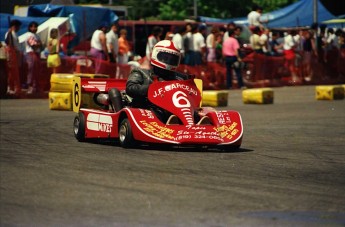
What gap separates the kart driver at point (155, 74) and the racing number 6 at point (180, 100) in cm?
41

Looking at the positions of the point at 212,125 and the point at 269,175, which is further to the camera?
the point at 212,125

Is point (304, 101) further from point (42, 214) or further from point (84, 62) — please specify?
point (42, 214)

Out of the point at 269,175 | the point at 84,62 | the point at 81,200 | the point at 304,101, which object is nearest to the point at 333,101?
the point at 304,101

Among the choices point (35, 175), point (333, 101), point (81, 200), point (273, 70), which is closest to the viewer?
point (81, 200)

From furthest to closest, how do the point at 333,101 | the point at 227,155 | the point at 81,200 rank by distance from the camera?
1. the point at 333,101
2. the point at 227,155
3. the point at 81,200

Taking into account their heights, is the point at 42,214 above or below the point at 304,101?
above

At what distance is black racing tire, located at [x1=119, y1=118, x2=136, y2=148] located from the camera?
11.8m

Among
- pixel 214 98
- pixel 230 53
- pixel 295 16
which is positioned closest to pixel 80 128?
pixel 214 98

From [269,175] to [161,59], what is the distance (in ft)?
10.9

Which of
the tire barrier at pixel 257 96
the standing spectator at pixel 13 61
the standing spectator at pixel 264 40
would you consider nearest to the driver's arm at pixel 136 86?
the tire barrier at pixel 257 96

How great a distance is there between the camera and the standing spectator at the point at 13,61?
2244cm

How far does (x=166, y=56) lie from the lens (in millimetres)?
12641

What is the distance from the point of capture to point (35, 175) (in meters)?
9.27

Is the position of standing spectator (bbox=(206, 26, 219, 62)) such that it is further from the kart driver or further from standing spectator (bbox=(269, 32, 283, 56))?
the kart driver
